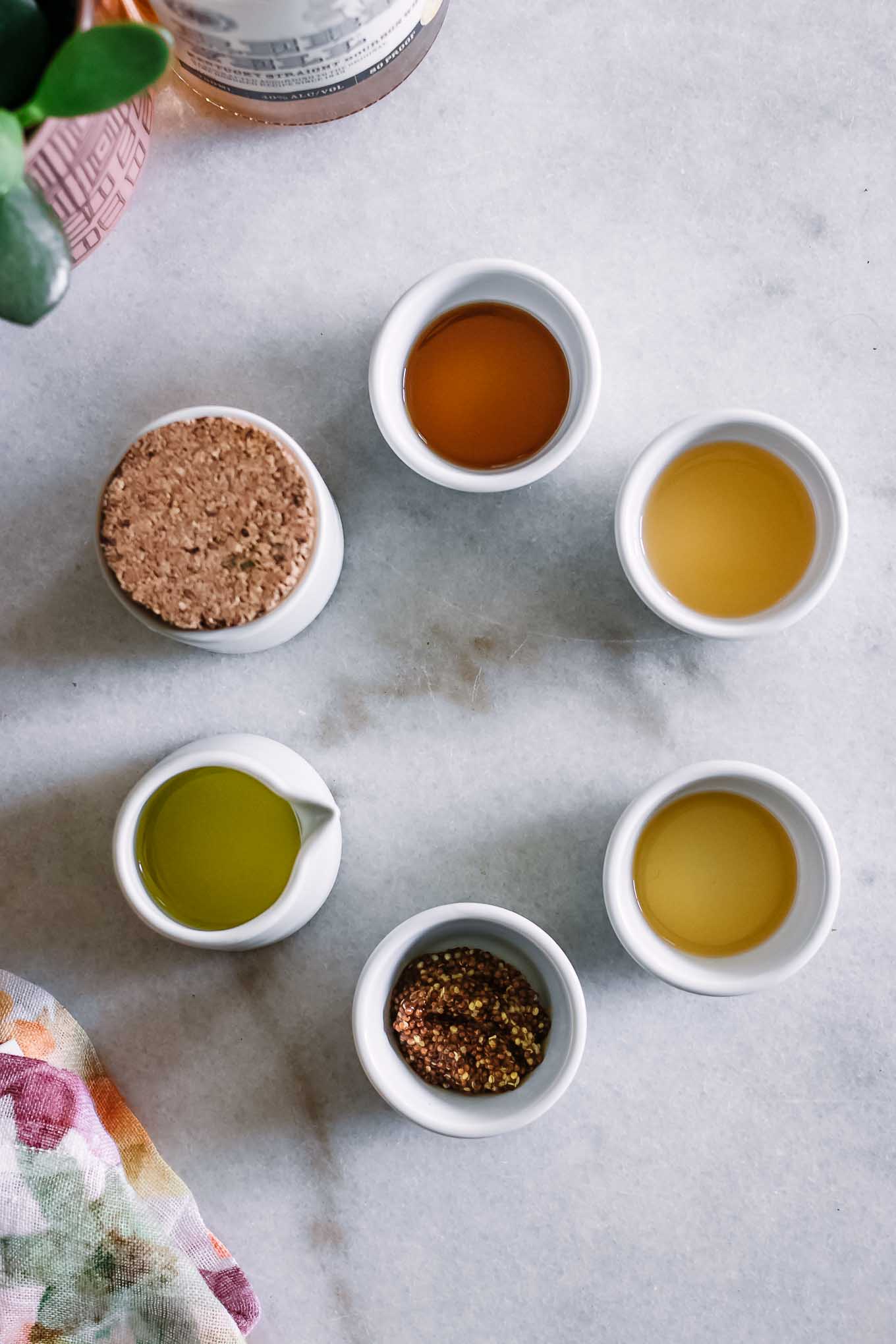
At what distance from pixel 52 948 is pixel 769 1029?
663 mm

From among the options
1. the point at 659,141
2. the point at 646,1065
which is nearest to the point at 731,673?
the point at 646,1065

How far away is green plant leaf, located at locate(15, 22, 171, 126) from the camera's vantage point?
64cm

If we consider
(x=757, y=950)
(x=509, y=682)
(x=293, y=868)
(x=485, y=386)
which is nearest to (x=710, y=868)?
(x=757, y=950)

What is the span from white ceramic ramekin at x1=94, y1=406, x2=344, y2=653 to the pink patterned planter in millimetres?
173

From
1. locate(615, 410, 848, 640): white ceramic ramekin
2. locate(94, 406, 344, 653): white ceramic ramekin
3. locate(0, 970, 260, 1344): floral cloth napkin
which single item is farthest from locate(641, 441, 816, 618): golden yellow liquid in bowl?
locate(0, 970, 260, 1344): floral cloth napkin

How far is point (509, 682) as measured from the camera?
1.01 m

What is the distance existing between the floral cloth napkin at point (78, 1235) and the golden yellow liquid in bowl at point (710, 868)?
50 cm

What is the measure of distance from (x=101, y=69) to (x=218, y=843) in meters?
0.58

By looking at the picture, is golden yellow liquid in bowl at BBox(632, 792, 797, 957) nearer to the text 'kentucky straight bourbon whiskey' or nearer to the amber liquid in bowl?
the amber liquid in bowl

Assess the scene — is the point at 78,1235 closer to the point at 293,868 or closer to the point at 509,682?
the point at 293,868

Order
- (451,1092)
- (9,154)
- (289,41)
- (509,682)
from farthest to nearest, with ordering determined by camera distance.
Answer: (509,682) → (451,1092) → (289,41) → (9,154)

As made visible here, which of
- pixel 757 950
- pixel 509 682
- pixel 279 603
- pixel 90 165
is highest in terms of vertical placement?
pixel 90 165

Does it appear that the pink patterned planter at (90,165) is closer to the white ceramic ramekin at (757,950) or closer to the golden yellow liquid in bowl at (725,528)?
the golden yellow liquid in bowl at (725,528)

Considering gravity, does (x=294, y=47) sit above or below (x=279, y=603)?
above
